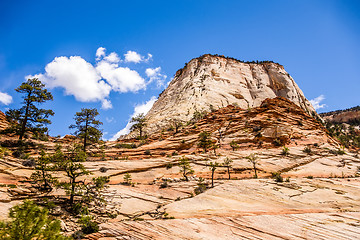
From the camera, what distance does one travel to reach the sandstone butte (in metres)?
9.91

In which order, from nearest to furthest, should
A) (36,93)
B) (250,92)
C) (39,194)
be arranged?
1. (39,194)
2. (36,93)
3. (250,92)

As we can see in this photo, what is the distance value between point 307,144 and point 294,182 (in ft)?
62.9

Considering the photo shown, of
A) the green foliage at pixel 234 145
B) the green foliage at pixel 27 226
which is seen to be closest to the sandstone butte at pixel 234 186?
the green foliage at pixel 234 145

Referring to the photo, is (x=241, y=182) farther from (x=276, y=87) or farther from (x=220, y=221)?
(x=276, y=87)

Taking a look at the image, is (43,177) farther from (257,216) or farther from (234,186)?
(234,186)

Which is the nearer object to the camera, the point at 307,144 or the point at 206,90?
the point at 307,144

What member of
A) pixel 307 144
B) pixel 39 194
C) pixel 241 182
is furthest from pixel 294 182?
pixel 39 194

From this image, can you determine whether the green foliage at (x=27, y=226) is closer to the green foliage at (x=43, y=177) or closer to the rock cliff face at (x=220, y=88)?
the green foliage at (x=43, y=177)

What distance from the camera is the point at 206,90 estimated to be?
70188 mm

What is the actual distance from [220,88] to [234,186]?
6145cm

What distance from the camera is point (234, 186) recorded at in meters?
17.1

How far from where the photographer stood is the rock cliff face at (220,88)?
208ft

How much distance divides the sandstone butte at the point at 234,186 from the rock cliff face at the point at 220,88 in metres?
12.1

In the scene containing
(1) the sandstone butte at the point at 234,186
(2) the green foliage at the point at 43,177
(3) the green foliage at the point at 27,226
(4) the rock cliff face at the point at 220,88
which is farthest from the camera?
(4) the rock cliff face at the point at 220,88
